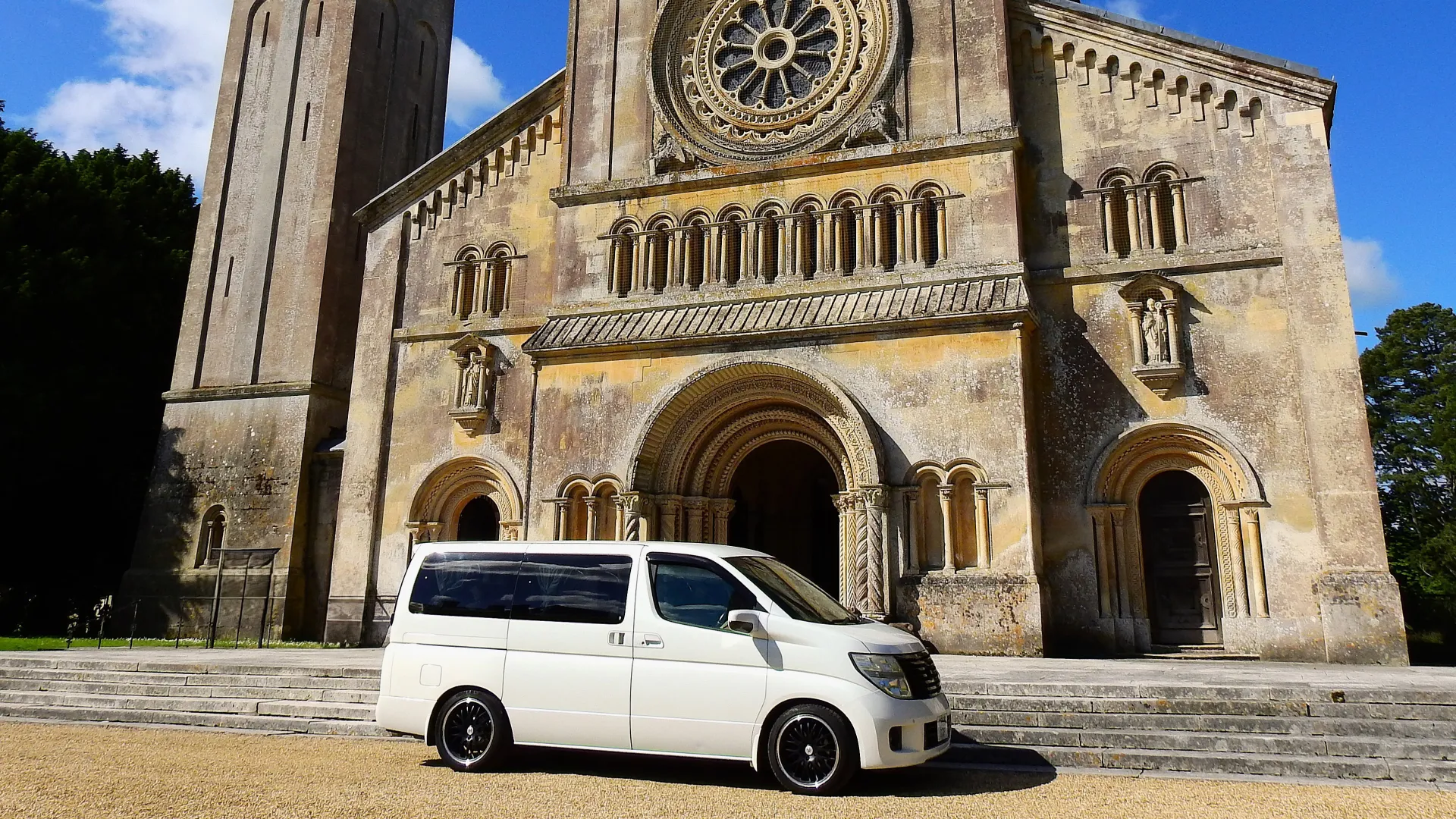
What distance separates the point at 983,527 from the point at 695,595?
863 cm

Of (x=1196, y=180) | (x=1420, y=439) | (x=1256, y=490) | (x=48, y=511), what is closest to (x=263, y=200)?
(x=48, y=511)

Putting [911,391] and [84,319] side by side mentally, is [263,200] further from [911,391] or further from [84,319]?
[911,391]

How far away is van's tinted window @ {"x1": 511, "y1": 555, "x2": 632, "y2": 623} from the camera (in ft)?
28.7

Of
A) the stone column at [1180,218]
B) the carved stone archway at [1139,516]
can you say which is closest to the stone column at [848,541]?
the carved stone archway at [1139,516]

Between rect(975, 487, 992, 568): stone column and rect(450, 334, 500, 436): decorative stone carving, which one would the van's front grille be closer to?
rect(975, 487, 992, 568): stone column

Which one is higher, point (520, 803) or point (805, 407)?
point (805, 407)

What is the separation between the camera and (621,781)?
26.9 ft

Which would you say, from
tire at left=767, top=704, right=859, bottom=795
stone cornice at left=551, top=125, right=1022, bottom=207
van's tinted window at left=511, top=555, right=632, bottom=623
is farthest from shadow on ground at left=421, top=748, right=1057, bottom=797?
stone cornice at left=551, top=125, right=1022, bottom=207

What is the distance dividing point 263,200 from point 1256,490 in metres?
23.0

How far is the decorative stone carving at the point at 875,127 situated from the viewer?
61.1ft

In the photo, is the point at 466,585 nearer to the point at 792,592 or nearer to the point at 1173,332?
the point at 792,592

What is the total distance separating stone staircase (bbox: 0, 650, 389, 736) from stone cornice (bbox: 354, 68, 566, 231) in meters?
11.5

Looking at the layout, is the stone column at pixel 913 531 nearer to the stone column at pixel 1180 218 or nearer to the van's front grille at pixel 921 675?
the stone column at pixel 1180 218

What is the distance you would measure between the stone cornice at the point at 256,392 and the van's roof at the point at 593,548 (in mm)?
14904
